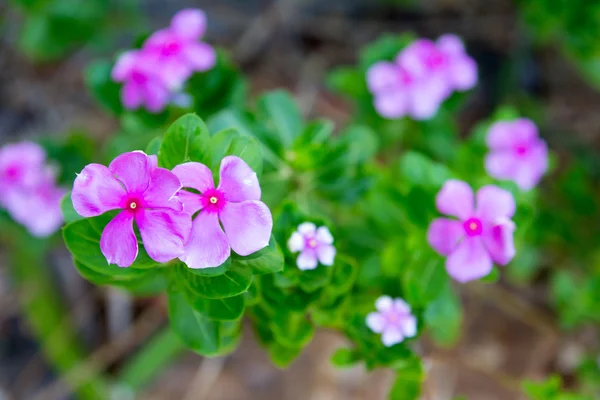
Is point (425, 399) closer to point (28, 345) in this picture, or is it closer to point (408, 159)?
point (408, 159)

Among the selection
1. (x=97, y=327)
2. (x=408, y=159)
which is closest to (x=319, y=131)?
(x=408, y=159)

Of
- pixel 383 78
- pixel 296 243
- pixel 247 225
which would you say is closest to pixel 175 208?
pixel 247 225

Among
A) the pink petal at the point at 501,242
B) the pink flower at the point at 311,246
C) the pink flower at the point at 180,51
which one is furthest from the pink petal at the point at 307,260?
the pink flower at the point at 180,51

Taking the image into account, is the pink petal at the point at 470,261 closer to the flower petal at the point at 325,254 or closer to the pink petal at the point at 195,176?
the flower petal at the point at 325,254

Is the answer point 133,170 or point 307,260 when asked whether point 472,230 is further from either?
point 133,170

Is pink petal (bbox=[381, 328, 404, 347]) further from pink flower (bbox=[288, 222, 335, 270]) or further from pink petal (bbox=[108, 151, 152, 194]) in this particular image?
pink petal (bbox=[108, 151, 152, 194])

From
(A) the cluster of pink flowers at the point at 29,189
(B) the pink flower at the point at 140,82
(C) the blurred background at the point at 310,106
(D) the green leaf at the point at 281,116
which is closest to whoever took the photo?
(B) the pink flower at the point at 140,82
